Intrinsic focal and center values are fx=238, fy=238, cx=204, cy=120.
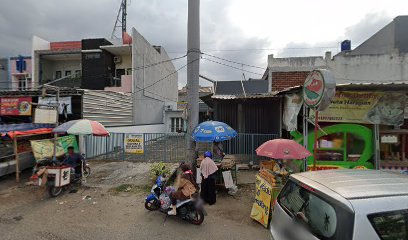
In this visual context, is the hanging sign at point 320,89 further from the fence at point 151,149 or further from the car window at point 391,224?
the fence at point 151,149

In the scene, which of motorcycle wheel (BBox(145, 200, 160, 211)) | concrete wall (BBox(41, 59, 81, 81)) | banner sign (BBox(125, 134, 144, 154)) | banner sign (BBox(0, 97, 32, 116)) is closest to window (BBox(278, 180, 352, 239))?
motorcycle wheel (BBox(145, 200, 160, 211))

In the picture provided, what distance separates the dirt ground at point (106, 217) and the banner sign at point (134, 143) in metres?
2.96

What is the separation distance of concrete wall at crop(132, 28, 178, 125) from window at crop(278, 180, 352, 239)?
15497 mm

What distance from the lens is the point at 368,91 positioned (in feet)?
20.6

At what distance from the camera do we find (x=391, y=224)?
202 centimetres

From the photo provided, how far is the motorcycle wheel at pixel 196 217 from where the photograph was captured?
507cm

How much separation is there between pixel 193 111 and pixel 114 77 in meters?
14.0

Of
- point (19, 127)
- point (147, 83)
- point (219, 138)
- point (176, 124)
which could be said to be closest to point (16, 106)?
point (19, 127)

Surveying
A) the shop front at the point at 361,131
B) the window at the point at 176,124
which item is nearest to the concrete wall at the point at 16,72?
the window at the point at 176,124

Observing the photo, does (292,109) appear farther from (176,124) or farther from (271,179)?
(176,124)

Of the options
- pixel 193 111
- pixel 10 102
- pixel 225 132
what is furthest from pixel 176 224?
pixel 10 102

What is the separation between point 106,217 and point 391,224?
5.34 meters

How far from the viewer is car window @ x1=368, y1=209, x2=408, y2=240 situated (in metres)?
1.98

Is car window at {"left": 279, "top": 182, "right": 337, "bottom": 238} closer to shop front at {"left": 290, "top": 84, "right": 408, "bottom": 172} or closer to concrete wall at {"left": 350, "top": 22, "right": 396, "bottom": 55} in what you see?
shop front at {"left": 290, "top": 84, "right": 408, "bottom": 172}
